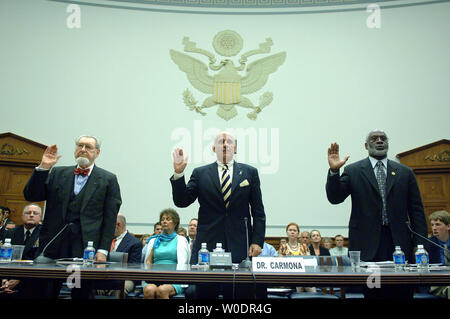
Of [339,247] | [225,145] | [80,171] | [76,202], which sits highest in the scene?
[225,145]

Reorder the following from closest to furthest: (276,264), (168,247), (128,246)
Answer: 1. (276,264)
2. (168,247)
3. (128,246)

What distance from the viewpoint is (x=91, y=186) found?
102 inches

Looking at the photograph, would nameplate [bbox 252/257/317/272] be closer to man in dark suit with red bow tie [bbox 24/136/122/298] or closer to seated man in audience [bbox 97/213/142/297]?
man in dark suit with red bow tie [bbox 24/136/122/298]

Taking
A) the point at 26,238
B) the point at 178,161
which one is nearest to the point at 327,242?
the point at 26,238

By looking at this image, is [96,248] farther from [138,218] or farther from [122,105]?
[122,105]

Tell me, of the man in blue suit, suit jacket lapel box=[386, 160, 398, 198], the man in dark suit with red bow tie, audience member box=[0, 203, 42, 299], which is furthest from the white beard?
suit jacket lapel box=[386, 160, 398, 198]

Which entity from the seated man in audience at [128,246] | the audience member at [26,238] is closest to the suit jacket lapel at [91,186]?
the audience member at [26,238]

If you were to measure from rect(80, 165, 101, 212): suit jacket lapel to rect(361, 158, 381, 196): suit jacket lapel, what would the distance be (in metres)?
1.77

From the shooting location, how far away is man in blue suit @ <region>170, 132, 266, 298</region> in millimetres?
2482

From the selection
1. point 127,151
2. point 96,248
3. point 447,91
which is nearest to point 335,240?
point 447,91

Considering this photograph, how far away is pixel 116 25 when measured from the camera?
27.4ft

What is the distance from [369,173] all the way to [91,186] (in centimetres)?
183

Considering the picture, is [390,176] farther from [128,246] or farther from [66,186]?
[128,246]

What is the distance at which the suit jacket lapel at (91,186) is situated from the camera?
2.53 meters
